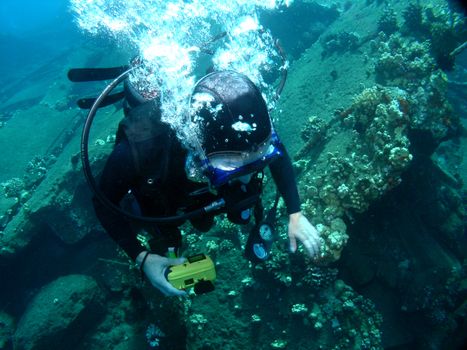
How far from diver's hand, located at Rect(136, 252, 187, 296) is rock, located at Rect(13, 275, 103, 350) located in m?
6.70

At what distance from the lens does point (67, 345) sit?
7.85 m

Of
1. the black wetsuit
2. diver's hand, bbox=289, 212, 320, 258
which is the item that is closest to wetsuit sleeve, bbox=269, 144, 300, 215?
diver's hand, bbox=289, 212, 320, 258

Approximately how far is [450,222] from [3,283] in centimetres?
1329

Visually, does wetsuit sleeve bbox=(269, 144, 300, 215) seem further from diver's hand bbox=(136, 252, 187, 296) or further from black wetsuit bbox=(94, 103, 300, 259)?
diver's hand bbox=(136, 252, 187, 296)

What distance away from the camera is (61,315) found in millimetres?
7855

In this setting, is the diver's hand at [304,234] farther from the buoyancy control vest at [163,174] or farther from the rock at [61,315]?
the rock at [61,315]

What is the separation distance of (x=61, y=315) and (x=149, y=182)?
741cm

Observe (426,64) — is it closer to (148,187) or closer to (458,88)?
(458,88)

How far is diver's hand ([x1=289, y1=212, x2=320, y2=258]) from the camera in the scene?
127 inches

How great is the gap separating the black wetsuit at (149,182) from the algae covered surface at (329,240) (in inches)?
133

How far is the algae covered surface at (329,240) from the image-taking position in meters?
5.84

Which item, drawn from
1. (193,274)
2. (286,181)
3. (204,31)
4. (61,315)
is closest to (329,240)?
(286,181)

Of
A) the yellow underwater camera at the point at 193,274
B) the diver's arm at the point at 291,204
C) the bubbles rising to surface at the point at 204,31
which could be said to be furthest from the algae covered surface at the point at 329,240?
the yellow underwater camera at the point at 193,274

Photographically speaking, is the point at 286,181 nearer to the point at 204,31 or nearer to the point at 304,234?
the point at 304,234
